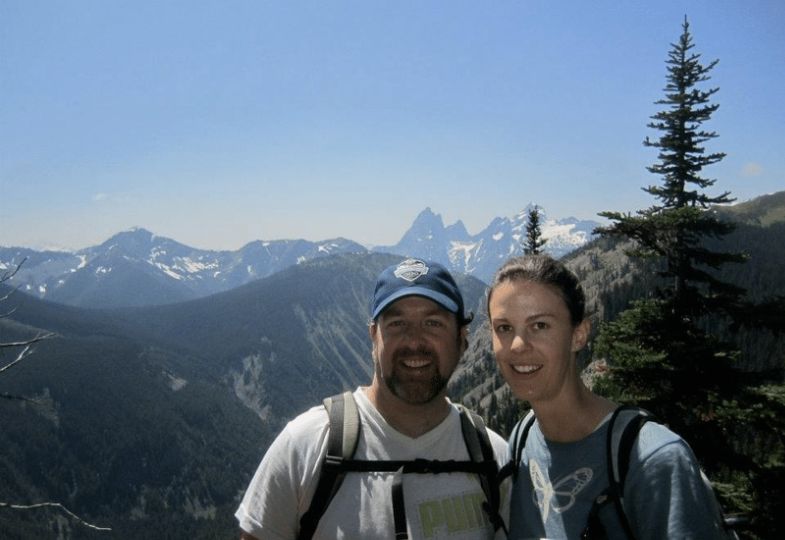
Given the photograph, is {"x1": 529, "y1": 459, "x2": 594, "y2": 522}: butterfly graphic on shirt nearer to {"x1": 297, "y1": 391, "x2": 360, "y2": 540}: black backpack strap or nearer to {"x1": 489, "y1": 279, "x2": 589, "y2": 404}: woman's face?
{"x1": 489, "y1": 279, "x2": 589, "y2": 404}: woman's face

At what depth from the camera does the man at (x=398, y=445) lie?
4.26 meters

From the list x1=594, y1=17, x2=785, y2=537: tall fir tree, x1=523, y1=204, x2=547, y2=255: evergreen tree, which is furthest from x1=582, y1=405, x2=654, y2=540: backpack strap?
x1=523, y1=204, x2=547, y2=255: evergreen tree

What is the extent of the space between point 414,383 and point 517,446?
105 cm

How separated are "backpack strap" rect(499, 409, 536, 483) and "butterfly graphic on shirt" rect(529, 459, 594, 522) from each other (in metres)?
0.39

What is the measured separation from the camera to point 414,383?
15.5 feet

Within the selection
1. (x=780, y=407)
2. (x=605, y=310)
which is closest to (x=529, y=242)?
(x=780, y=407)

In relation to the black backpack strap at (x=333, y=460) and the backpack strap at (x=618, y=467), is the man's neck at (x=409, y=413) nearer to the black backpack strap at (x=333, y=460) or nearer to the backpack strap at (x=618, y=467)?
the black backpack strap at (x=333, y=460)

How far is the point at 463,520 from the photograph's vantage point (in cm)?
430

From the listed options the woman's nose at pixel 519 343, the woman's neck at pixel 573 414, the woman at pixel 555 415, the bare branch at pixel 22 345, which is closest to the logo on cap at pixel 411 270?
the woman at pixel 555 415

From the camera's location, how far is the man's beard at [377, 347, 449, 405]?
4.71 metres

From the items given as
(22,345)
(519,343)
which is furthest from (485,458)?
(22,345)

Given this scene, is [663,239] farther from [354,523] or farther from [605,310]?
[605,310]

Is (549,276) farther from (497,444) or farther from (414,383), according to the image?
(497,444)

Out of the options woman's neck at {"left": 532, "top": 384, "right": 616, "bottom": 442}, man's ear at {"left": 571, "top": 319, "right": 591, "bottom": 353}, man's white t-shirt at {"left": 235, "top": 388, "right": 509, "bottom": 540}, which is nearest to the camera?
woman's neck at {"left": 532, "top": 384, "right": 616, "bottom": 442}
